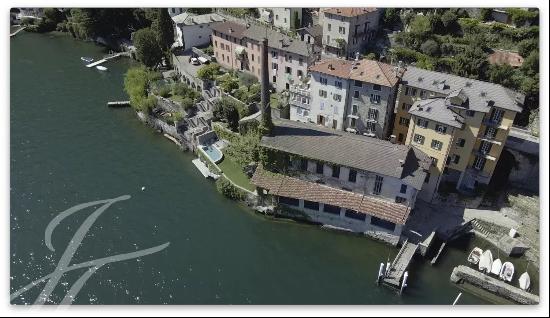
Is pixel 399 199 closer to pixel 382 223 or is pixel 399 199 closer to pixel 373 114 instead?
pixel 382 223

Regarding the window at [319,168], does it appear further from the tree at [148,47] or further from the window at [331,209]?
the tree at [148,47]

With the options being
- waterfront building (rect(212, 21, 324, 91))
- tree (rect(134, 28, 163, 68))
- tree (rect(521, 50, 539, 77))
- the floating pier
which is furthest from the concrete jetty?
tree (rect(134, 28, 163, 68))

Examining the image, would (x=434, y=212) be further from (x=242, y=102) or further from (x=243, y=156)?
(x=242, y=102)

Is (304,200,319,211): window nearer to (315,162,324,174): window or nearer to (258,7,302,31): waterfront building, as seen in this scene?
(315,162,324,174): window

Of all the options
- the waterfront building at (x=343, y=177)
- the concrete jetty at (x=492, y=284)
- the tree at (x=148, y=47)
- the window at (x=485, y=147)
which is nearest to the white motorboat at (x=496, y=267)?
the concrete jetty at (x=492, y=284)

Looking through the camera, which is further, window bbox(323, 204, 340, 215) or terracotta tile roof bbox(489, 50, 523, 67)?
terracotta tile roof bbox(489, 50, 523, 67)
